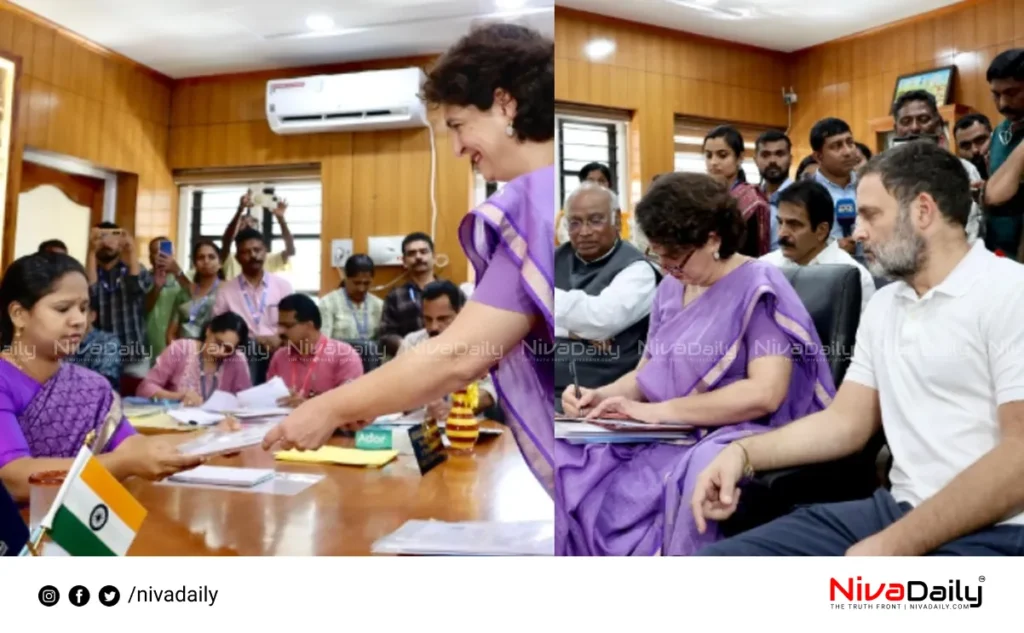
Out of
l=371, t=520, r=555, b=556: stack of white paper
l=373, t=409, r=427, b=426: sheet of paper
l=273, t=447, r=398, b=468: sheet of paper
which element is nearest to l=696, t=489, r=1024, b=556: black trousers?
l=371, t=520, r=555, b=556: stack of white paper

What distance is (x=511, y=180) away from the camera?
3.61 ft

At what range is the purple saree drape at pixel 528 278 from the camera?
1.07 meters

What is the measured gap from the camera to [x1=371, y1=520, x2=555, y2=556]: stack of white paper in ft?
3.42

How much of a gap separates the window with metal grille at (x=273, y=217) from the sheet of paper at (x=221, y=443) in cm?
45

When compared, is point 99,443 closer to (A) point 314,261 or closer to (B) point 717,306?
(A) point 314,261

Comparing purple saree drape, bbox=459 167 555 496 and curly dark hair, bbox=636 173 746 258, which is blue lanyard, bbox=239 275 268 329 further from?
curly dark hair, bbox=636 173 746 258

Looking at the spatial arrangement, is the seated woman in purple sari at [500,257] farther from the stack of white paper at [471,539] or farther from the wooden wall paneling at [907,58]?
the wooden wall paneling at [907,58]

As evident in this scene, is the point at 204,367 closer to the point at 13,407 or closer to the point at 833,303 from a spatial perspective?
the point at 13,407

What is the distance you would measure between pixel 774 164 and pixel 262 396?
1.24 m

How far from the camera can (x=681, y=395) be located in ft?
3.48

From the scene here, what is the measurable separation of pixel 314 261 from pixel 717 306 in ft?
3.52
